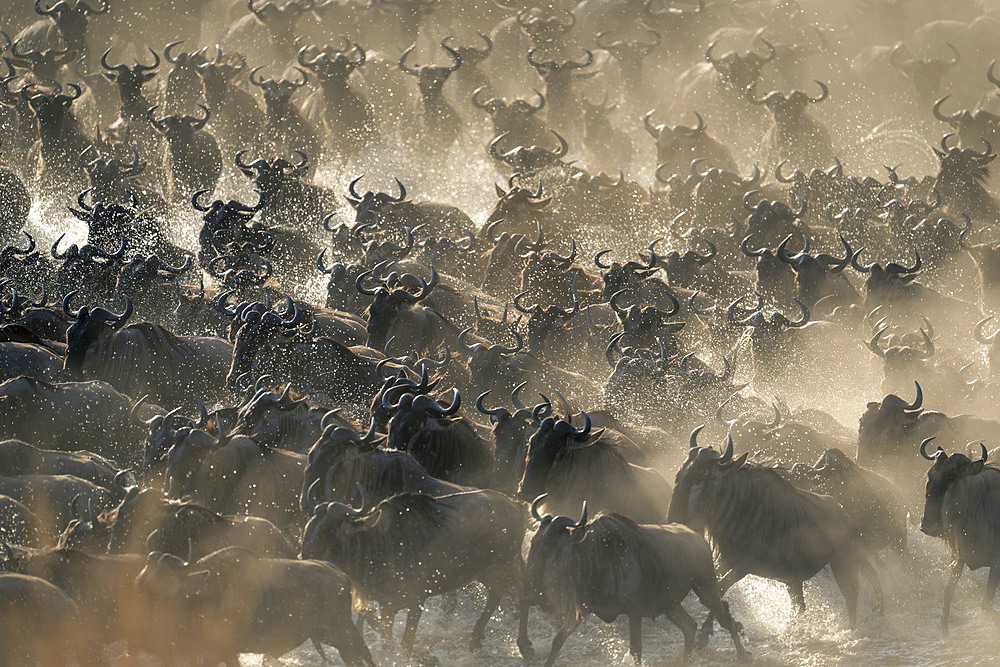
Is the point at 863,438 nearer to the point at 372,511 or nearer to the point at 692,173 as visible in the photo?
the point at 372,511

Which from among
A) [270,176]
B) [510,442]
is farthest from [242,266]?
[510,442]

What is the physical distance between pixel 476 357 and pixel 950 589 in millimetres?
4633

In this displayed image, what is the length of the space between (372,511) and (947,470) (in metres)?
4.17

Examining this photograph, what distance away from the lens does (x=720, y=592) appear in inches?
359

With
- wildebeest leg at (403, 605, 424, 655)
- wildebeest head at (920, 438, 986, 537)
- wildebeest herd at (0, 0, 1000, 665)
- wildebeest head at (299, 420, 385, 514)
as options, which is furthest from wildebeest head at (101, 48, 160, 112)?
wildebeest head at (920, 438, 986, 537)

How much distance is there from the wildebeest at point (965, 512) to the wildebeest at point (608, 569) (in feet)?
6.21

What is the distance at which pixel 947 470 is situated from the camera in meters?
9.34

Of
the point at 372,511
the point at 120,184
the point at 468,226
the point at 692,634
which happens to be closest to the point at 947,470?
the point at 692,634

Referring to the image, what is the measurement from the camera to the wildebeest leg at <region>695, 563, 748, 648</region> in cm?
915

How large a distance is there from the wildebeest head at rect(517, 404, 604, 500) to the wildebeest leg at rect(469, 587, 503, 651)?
825 mm

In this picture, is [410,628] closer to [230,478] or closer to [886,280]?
[230,478]

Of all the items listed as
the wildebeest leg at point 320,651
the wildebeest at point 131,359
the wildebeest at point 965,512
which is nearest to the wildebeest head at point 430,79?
the wildebeest at point 131,359

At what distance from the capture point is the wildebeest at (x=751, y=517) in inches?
365

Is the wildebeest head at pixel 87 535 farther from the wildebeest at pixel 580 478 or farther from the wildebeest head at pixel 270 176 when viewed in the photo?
the wildebeest head at pixel 270 176
